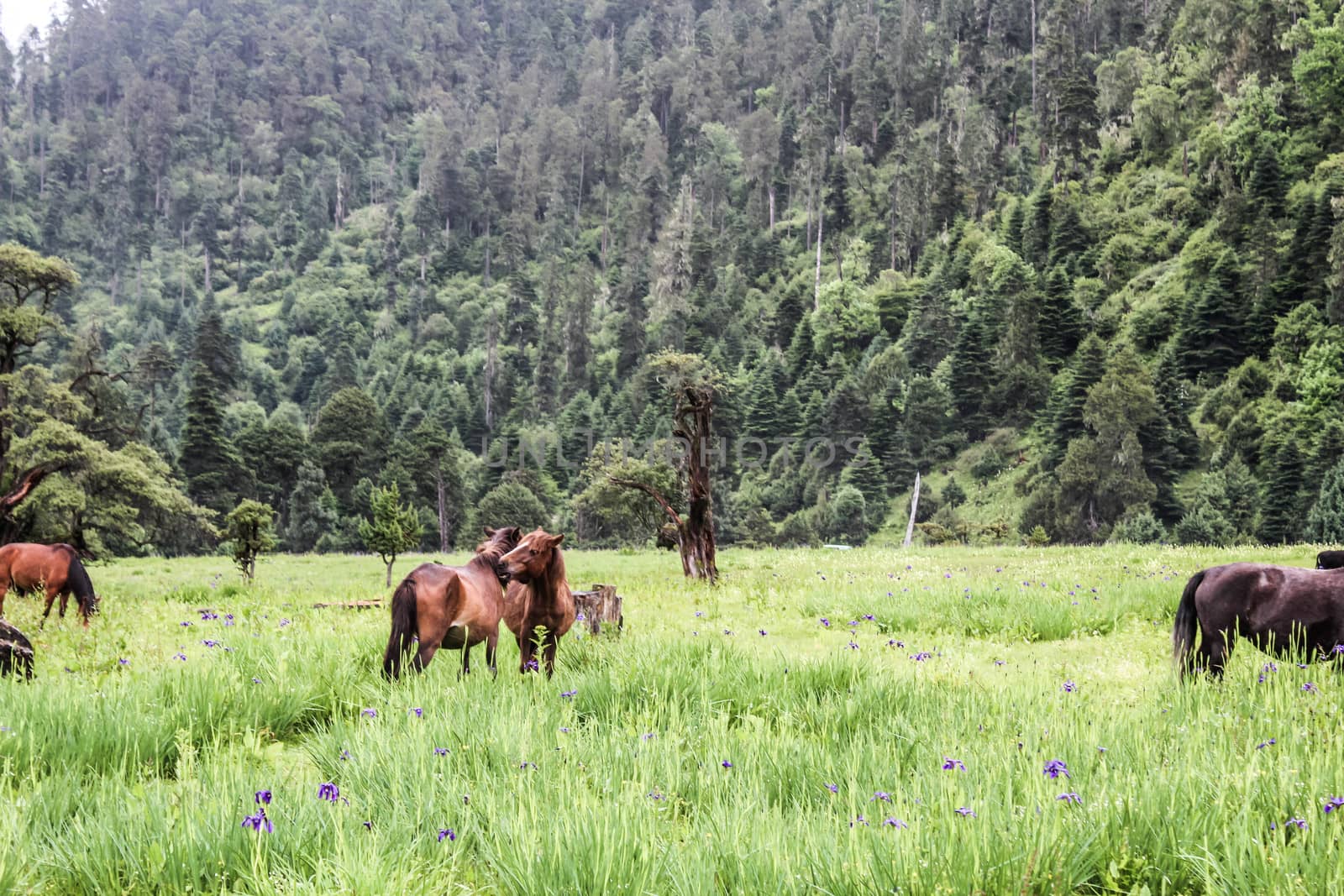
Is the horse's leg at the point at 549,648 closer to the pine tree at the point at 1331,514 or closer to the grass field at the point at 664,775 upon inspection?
the grass field at the point at 664,775

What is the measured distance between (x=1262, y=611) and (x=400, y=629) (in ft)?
25.0

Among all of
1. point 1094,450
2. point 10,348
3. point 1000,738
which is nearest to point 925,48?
point 1094,450

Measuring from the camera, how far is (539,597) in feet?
27.8

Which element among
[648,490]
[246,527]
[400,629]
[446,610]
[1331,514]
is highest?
[648,490]

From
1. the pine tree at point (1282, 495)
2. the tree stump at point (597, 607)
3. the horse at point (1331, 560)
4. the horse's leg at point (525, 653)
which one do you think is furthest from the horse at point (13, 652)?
the pine tree at point (1282, 495)

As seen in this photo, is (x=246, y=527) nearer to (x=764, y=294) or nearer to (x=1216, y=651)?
(x=1216, y=651)

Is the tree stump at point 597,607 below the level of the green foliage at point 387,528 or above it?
below

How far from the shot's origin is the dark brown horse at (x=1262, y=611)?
7332 millimetres

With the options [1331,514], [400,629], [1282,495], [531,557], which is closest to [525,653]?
[531,557]

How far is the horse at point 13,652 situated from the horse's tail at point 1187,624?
10.6 m

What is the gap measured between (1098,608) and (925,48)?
150m

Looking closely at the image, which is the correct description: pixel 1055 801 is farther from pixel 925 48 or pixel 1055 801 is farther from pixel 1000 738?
pixel 925 48

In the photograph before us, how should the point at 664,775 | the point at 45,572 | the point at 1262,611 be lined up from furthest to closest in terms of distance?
the point at 45,572, the point at 1262,611, the point at 664,775

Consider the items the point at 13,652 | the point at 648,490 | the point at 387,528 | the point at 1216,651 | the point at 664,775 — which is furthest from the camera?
the point at 387,528
